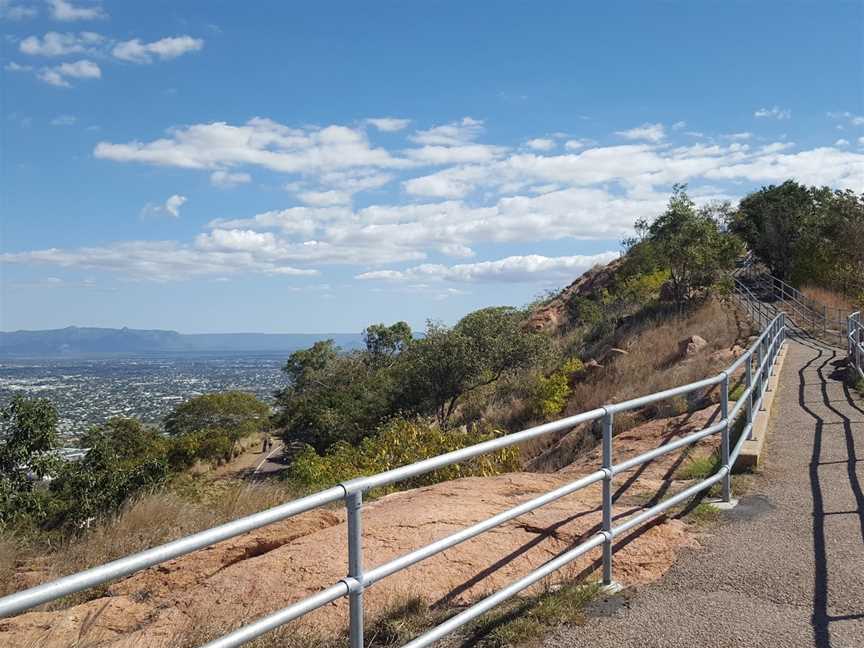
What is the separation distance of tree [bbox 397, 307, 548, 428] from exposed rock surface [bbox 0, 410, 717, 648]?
897 inches

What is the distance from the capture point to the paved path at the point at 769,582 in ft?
13.0

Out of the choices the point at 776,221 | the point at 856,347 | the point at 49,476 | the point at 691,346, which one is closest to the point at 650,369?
the point at 691,346

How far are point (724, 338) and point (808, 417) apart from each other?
11.1 meters

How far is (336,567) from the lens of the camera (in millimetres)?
5160

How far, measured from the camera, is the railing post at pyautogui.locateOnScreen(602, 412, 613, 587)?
4484 millimetres

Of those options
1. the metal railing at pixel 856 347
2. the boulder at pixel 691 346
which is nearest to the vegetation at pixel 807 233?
the boulder at pixel 691 346

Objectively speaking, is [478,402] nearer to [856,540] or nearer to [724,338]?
[724,338]

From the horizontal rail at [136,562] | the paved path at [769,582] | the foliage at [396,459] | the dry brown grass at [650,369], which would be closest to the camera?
the horizontal rail at [136,562]

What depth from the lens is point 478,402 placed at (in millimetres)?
29234

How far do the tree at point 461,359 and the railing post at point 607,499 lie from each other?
24379 mm

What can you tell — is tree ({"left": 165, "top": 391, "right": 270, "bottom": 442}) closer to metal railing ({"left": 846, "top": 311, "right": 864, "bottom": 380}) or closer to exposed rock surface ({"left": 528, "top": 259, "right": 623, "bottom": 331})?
exposed rock surface ({"left": 528, "top": 259, "right": 623, "bottom": 331})

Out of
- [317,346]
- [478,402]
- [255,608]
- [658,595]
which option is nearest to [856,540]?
[658,595]

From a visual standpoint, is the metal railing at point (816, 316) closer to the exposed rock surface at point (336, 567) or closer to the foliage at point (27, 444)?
the exposed rock surface at point (336, 567)

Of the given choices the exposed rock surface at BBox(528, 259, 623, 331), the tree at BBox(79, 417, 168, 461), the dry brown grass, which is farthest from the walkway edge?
the tree at BBox(79, 417, 168, 461)
